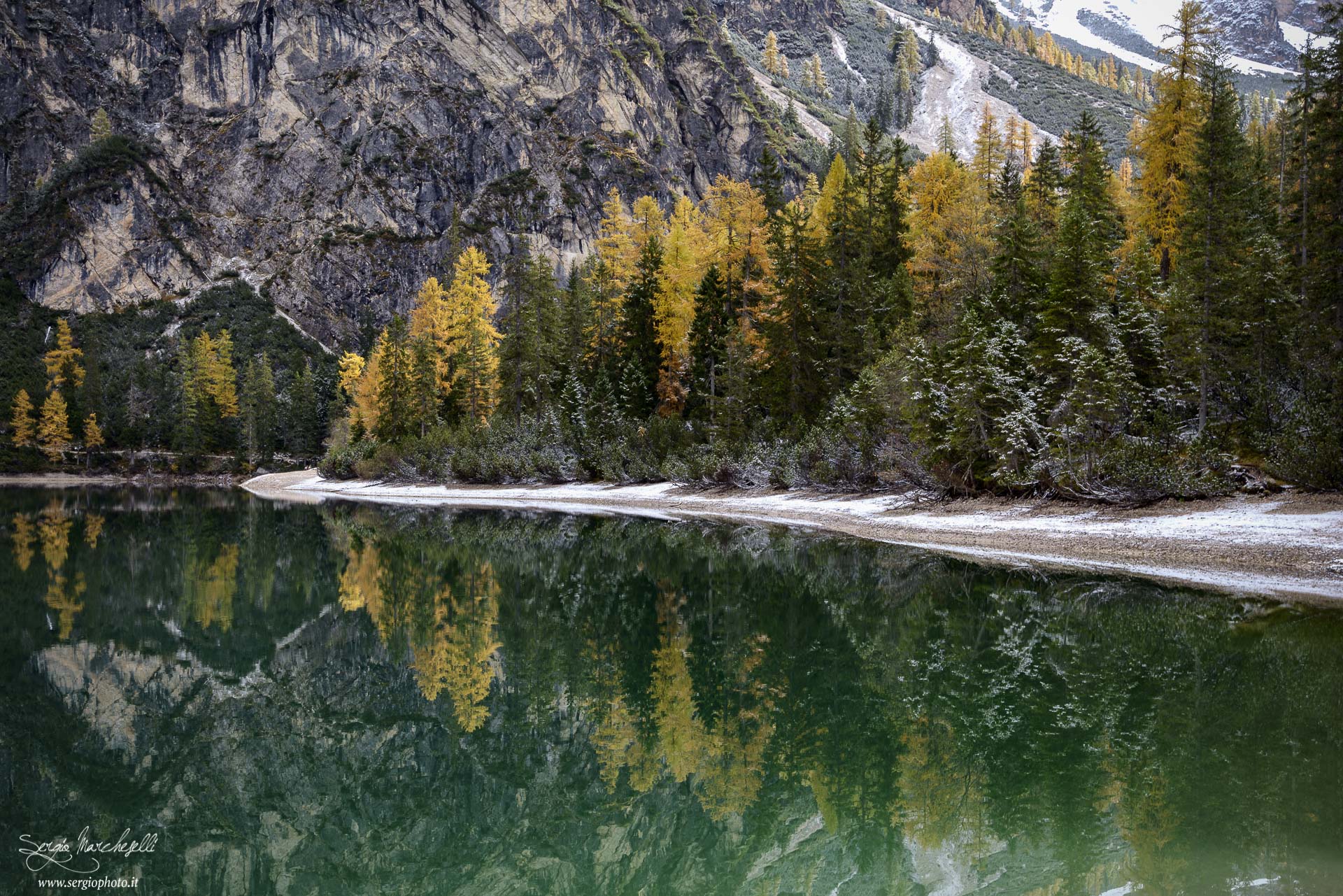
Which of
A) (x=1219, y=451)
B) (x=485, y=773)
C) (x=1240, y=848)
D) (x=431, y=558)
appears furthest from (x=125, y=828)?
(x=1219, y=451)

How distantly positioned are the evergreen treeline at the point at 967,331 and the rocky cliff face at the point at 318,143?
216 feet

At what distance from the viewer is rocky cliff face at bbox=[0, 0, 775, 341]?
119 metres

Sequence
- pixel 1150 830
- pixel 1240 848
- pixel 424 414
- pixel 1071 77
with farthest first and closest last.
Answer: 1. pixel 1071 77
2. pixel 424 414
3. pixel 1150 830
4. pixel 1240 848

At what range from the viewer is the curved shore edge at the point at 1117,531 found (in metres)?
16.6

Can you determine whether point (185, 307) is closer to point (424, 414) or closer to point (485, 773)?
point (424, 414)

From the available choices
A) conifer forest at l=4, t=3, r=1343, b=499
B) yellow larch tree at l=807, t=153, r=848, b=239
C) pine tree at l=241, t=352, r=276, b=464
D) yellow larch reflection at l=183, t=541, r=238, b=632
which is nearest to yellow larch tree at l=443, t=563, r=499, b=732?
yellow larch reflection at l=183, t=541, r=238, b=632

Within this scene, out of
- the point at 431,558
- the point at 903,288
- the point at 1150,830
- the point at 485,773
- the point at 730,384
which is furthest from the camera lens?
the point at 730,384

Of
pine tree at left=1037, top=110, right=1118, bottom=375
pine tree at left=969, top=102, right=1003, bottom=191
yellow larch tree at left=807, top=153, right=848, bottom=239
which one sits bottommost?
pine tree at left=1037, top=110, right=1118, bottom=375

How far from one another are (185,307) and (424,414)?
264 feet

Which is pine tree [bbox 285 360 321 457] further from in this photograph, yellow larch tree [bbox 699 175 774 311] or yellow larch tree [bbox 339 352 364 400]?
yellow larch tree [bbox 699 175 774 311]

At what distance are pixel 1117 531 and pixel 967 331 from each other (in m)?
9.19

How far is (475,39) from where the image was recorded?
124 metres
